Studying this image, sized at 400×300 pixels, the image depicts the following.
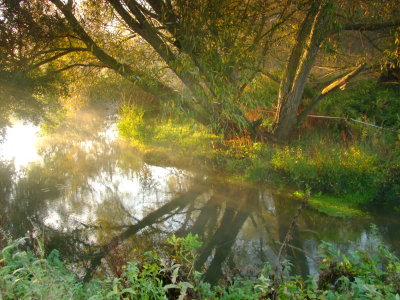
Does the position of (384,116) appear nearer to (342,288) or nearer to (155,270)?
(342,288)

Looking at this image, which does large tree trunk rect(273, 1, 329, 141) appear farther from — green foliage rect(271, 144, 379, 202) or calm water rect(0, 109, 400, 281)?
calm water rect(0, 109, 400, 281)

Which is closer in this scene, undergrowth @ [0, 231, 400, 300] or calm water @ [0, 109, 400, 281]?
undergrowth @ [0, 231, 400, 300]

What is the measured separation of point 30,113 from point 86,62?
6.18 ft

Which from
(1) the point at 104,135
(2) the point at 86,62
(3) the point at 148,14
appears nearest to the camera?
(3) the point at 148,14

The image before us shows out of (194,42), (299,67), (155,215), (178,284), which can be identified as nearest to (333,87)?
(299,67)

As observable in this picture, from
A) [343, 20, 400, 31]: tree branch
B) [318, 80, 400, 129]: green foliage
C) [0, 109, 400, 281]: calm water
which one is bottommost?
[0, 109, 400, 281]: calm water

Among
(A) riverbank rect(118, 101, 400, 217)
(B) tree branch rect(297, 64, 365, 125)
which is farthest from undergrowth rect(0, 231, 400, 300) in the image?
(B) tree branch rect(297, 64, 365, 125)

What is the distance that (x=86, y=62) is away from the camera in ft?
29.9

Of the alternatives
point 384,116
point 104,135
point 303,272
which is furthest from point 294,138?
point 104,135

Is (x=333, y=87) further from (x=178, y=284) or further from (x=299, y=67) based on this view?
(x=178, y=284)

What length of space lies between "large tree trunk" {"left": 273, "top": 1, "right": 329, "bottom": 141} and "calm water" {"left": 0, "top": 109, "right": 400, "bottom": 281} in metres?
2.08

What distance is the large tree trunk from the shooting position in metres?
6.90

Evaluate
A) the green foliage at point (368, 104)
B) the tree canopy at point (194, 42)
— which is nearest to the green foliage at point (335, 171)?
the tree canopy at point (194, 42)

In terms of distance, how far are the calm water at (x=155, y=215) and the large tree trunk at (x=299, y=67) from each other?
2.08 meters
